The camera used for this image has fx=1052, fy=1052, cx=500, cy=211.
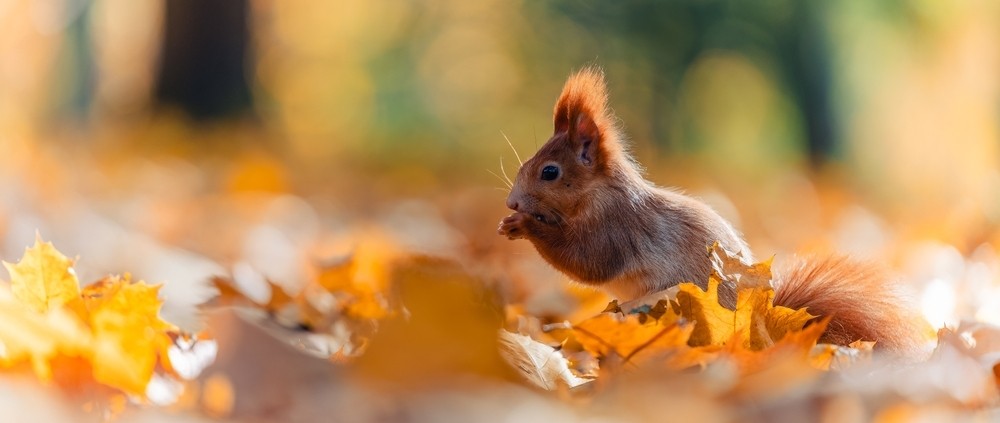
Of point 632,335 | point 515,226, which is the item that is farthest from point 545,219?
point 632,335

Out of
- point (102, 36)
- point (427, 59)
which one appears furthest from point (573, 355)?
point (427, 59)

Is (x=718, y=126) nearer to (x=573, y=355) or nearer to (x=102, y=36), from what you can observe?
(x=102, y=36)

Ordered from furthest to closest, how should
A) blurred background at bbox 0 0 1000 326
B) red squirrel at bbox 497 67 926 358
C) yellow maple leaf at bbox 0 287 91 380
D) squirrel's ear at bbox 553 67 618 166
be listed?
blurred background at bbox 0 0 1000 326
squirrel's ear at bbox 553 67 618 166
red squirrel at bbox 497 67 926 358
yellow maple leaf at bbox 0 287 91 380

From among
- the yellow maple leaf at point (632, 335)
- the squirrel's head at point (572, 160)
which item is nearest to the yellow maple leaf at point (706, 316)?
the yellow maple leaf at point (632, 335)

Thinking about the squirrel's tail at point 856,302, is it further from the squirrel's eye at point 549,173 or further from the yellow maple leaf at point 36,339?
the yellow maple leaf at point 36,339

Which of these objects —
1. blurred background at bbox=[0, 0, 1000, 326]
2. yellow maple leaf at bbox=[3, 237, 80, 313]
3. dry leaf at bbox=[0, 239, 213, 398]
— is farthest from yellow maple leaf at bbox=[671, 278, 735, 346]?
yellow maple leaf at bbox=[3, 237, 80, 313]

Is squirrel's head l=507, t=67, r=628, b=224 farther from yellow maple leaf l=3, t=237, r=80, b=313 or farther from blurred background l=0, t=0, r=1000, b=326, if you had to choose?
yellow maple leaf l=3, t=237, r=80, b=313

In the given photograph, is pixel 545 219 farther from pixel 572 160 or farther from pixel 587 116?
pixel 587 116

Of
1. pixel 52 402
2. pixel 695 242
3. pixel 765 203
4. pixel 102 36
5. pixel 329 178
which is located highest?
pixel 695 242
